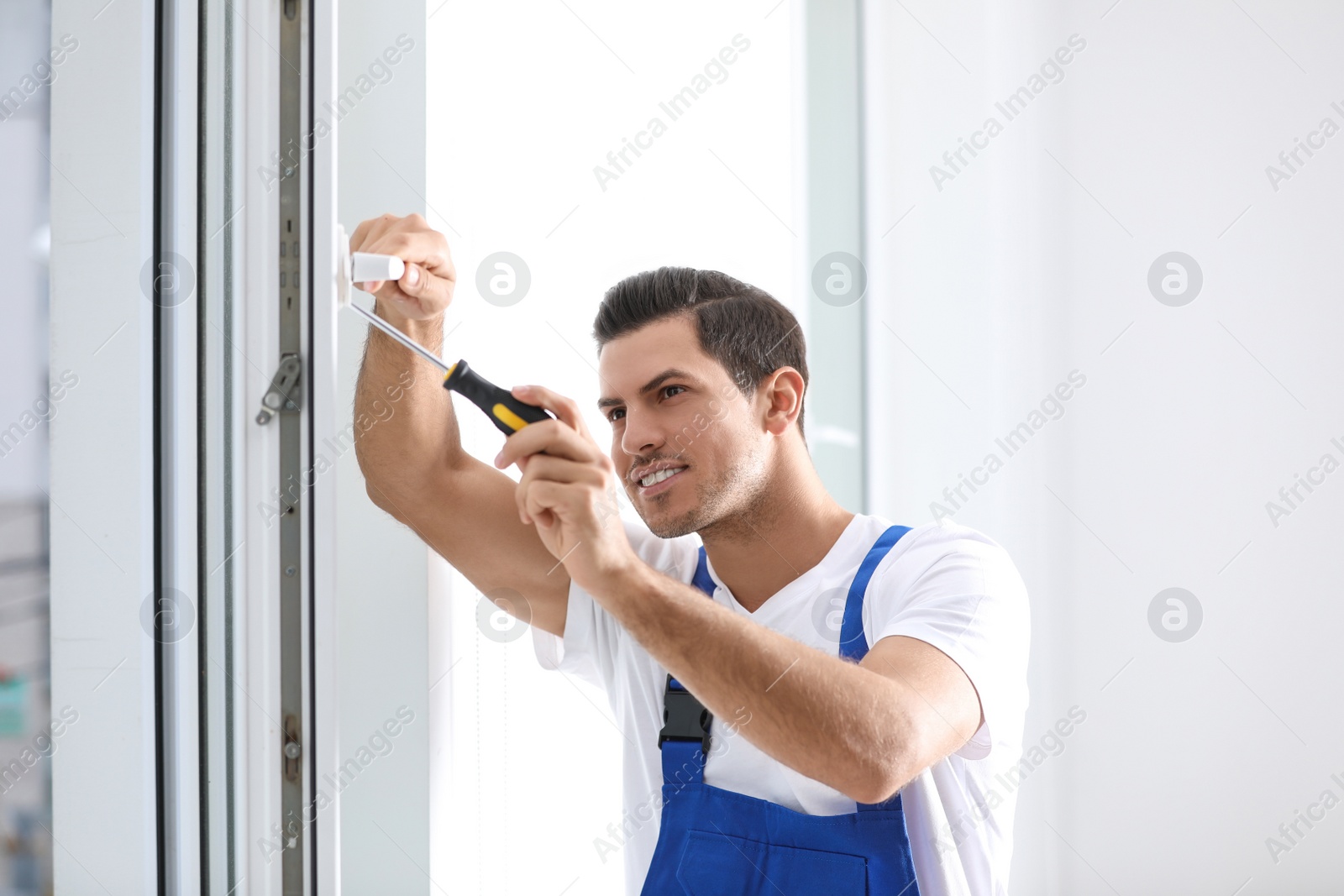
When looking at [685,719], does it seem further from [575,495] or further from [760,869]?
[575,495]

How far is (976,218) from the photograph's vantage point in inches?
56.0

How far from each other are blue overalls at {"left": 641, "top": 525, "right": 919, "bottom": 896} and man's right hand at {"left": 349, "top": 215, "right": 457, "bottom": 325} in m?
0.45

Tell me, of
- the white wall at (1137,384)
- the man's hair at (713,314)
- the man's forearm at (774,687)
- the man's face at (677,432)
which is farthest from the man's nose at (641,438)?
the white wall at (1137,384)

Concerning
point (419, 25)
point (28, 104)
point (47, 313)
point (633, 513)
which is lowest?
point (633, 513)

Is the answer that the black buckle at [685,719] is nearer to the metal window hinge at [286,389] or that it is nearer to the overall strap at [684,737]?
the overall strap at [684,737]

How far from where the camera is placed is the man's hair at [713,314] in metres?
1.04

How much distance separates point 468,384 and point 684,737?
1.44 feet

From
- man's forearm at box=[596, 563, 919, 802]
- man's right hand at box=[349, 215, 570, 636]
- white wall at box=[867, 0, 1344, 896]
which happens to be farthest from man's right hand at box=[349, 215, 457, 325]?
white wall at box=[867, 0, 1344, 896]

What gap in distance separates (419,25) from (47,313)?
528 mm

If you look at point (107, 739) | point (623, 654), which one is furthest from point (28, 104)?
point (623, 654)

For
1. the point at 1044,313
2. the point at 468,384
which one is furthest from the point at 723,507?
the point at 1044,313

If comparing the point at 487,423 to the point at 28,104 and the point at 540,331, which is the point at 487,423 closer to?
the point at 540,331

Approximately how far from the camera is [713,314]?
106cm

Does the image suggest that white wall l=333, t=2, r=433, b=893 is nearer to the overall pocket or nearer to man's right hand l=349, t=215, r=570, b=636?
man's right hand l=349, t=215, r=570, b=636
